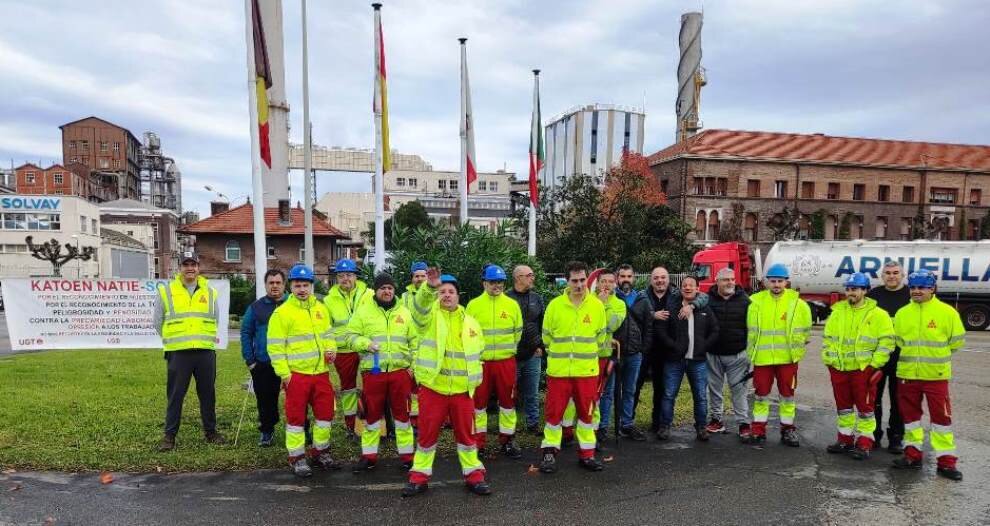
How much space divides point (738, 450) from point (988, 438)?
10.4 ft

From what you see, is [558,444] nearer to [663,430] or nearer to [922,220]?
[663,430]

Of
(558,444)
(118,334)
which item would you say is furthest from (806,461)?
(118,334)

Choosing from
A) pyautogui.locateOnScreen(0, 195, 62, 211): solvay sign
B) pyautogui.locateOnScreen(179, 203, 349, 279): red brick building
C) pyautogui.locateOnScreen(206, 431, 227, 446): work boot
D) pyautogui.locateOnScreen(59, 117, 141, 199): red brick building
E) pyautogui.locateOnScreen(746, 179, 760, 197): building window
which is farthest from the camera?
pyautogui.locateOnScreen(59, 117, 141, 199): red brick building

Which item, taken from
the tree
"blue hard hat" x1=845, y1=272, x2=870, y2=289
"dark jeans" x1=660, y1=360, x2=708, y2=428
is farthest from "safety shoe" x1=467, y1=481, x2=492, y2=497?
the tree

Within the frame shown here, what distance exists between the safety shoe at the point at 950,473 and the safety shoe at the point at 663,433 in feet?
8.35

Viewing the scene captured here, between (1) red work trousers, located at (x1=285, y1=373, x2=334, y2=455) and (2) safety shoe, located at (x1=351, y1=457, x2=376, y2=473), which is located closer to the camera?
(1) red work trousers, located at (x1=285, y1=373, x2=334, y2=455)

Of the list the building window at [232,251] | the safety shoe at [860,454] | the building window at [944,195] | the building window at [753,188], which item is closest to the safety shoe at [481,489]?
the safety shoe at [860,454]

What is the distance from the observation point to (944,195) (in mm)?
45875

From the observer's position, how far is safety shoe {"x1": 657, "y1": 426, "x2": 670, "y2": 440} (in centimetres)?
670

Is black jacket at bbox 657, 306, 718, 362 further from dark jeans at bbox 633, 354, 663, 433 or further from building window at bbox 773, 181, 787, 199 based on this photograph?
building window at bbox 773, 181, 787, 199

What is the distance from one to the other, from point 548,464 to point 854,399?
3377mm

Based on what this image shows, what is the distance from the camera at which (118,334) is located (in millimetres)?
11492

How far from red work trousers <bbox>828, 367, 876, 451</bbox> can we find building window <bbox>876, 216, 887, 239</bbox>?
4746cm

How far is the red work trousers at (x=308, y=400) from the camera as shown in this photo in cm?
548
